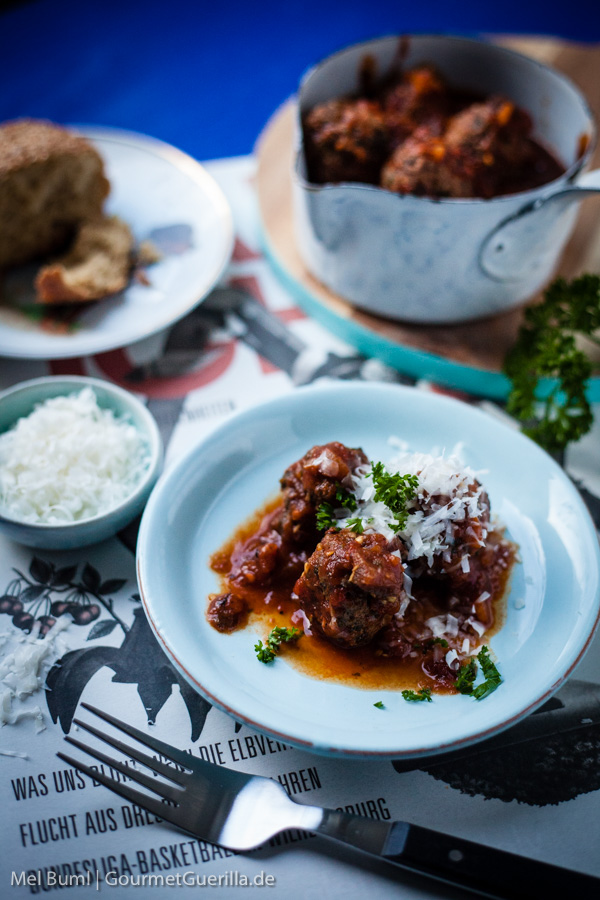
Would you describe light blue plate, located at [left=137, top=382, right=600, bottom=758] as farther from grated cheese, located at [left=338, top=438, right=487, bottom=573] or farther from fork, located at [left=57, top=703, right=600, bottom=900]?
grated cheese, located at [left=338, top=438, right=487, bottom=573]

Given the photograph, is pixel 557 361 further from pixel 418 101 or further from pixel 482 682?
pixel 418 101

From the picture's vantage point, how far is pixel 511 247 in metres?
2.96

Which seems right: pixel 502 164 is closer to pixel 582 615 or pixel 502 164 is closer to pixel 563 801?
pixel 582 615

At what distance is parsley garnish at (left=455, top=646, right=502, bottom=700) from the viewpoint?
2117 millimetres

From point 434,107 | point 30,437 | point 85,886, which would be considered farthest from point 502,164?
point 85,886

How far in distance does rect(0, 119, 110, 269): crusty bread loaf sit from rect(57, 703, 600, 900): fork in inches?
95.7

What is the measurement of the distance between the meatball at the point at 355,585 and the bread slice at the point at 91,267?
6.14ft

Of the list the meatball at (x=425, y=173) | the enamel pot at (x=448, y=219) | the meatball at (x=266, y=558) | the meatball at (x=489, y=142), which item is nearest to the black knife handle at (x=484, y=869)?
the meatball at (x=266, y=558)

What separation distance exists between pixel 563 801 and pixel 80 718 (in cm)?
150

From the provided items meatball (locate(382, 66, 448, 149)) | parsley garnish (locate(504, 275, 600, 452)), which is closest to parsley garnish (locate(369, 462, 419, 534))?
parsley garnish (locate(504, 275, 600, 452))

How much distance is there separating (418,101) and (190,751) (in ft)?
10.6

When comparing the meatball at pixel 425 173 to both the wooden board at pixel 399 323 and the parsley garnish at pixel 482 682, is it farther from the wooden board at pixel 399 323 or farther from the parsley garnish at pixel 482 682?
the parsley garnish at pixel 482 682

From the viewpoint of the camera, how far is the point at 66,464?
8.39 feet

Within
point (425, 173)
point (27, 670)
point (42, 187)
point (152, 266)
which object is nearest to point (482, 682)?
point (27, 670)
